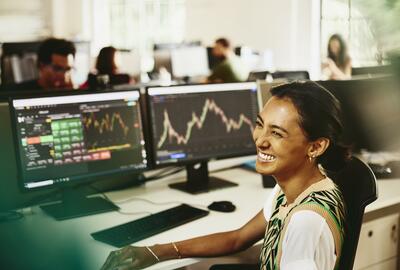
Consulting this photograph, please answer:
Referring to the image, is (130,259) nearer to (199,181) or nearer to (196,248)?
(196,248)

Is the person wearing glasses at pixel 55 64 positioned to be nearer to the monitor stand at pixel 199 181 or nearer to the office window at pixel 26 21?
the monitor stand at pixel 199 181

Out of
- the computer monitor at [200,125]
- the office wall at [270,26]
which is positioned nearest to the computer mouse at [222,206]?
the computer monitor at [200,125]

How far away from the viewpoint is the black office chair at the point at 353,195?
1.16 m

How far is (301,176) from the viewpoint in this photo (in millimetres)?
1197

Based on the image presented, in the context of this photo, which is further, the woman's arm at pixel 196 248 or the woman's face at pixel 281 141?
the woman's arm at pixel 196 248

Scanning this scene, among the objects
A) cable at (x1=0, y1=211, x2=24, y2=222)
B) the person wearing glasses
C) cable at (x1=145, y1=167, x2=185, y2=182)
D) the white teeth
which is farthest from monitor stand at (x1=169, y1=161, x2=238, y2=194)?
the person wearing glasses

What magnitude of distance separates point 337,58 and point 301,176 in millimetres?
3880

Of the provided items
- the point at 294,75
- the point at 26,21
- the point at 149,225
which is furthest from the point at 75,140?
the point at 26,21

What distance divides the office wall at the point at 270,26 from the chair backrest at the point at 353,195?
4.35 m

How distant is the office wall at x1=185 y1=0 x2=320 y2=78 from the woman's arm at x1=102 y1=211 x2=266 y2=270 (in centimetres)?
424

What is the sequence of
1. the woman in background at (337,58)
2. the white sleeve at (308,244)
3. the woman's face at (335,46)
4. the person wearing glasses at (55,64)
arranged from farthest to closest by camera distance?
the woman's face at (335,46) < the woman in background at (337,58) < the person wearing glasses at (55,64) < the white sleeve at (308,244)

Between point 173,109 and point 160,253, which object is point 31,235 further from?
point 173,109

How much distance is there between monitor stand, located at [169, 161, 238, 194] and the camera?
204cm

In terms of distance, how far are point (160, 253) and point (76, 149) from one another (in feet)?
Result: 1.94
